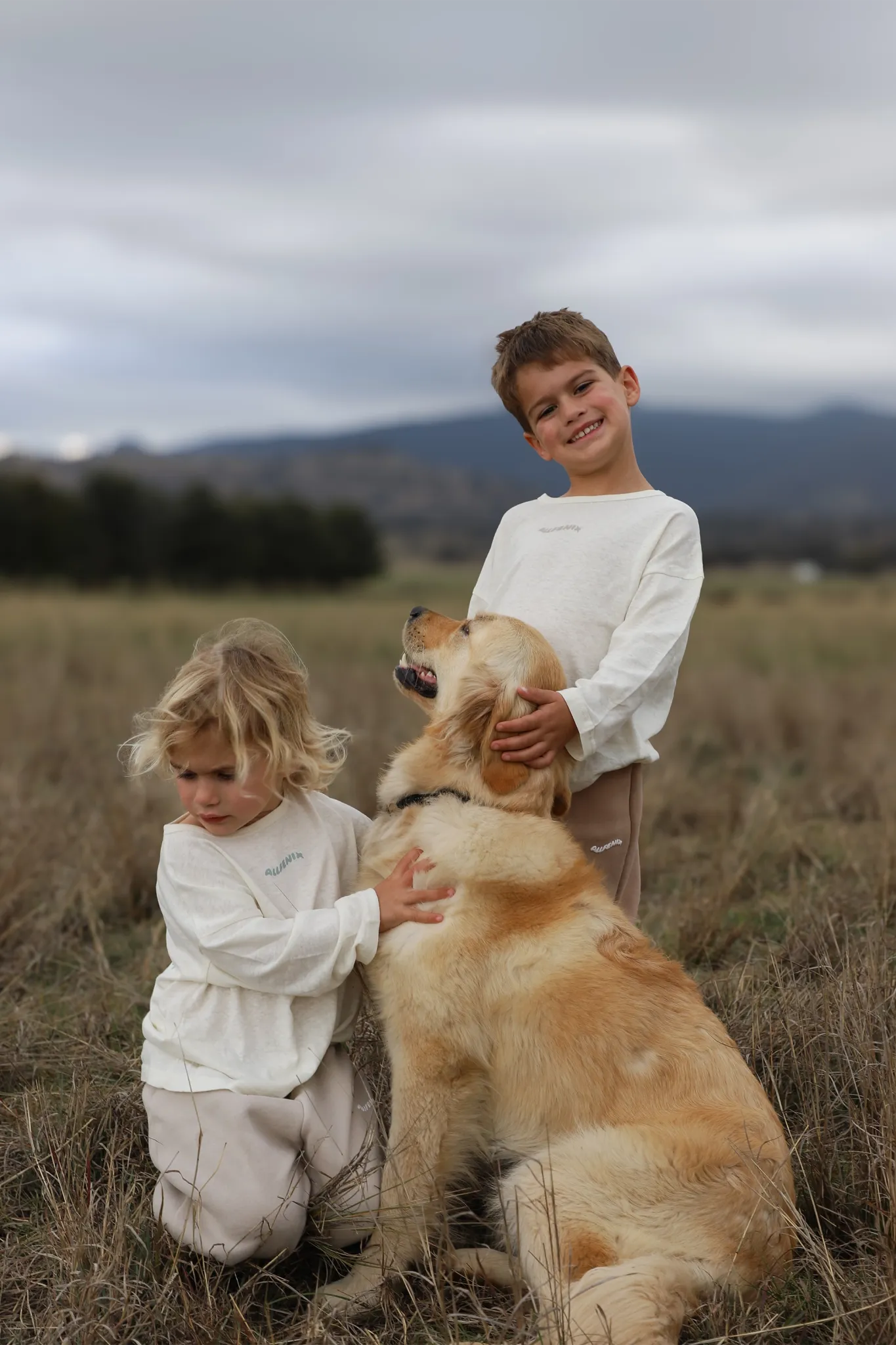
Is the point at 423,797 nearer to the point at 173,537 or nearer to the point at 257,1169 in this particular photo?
the point at 257,1169

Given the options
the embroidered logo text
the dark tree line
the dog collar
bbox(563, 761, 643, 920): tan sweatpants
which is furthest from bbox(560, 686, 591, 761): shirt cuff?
the dark tree line

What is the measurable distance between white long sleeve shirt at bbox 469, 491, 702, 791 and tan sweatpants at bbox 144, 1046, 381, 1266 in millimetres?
1070

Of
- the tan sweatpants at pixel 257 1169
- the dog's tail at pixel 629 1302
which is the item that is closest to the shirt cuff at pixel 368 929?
the tan sweatpants at pixel 257 1169

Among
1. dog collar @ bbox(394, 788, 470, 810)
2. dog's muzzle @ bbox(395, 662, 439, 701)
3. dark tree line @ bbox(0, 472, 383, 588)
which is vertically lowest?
dark tree line @ bbox(0, 472, 383, 588)

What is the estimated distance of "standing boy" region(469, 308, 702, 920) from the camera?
2795mm

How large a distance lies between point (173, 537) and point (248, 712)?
36.0 meters

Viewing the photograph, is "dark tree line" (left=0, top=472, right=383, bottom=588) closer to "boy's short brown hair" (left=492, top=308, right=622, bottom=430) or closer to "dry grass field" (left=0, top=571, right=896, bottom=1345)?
"dry grass field" (left=0, top=571, right=896, bottom=1345)

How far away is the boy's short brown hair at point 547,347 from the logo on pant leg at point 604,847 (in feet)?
4.01

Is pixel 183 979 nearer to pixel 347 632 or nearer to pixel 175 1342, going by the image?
pixel 175 1342

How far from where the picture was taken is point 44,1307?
2.20 meters

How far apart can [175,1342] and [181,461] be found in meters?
150

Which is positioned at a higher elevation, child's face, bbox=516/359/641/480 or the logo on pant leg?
child's face, bbox=516/359/641/480


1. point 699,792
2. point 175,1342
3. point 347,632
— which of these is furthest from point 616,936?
point 347,632

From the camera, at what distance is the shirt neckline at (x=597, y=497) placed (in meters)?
2.96
